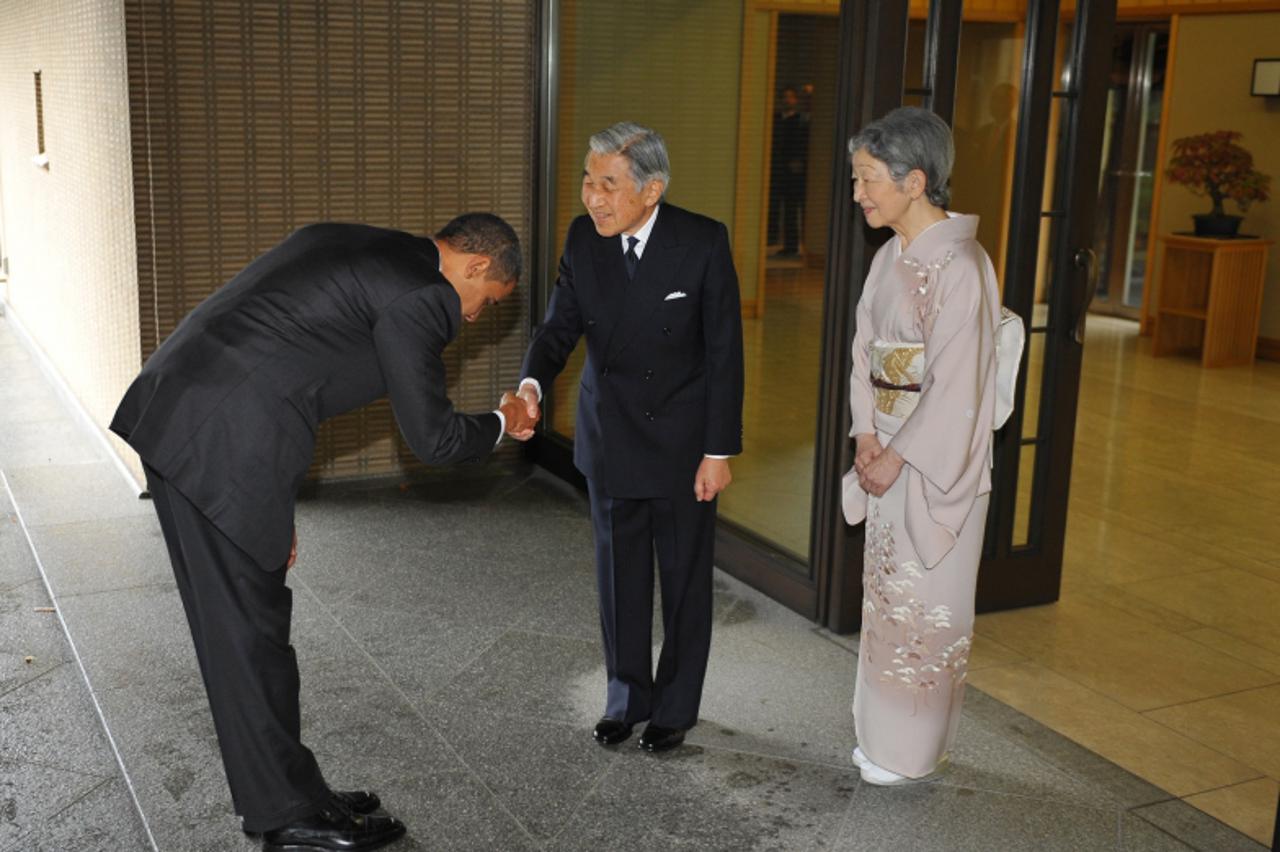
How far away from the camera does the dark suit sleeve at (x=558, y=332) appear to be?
3.38 metres

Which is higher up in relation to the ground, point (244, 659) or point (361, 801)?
point (244, 659)

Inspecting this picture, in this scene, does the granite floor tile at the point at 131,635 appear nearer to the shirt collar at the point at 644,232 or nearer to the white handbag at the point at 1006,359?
the shirt collar at the point at 644,232

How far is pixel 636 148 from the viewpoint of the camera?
307 centimetres

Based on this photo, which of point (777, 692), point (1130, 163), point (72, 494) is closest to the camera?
point (777, 692)

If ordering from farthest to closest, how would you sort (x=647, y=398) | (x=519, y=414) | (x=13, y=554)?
(x=13, y=554) < (x=647, y=398) < (x=519, y=414)

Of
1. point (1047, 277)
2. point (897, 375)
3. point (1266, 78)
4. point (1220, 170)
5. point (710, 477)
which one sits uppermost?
point (1266, 78)

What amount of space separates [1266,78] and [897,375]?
764 cm

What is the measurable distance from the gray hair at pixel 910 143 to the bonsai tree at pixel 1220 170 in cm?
706

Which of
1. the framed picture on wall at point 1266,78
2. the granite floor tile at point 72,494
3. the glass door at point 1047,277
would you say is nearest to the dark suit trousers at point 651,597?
the glass door at point 1047,277

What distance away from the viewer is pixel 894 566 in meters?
3.24

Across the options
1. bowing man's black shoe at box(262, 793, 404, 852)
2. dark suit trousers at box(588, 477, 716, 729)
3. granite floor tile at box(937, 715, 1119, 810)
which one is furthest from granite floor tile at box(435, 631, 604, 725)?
granite floor tile at box(937, 715, 1119, 810)

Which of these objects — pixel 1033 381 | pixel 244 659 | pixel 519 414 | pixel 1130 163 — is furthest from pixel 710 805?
pixel 1130 163

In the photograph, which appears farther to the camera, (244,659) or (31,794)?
(31,794)

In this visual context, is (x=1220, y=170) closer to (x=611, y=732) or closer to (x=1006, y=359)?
(x=1006, y=359)
